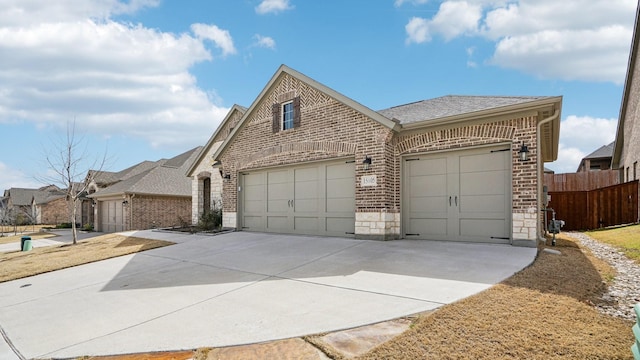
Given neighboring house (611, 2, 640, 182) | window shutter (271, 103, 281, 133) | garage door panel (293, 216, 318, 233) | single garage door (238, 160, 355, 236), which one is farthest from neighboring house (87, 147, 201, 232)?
neighboring house (611, 2, 640, 182)

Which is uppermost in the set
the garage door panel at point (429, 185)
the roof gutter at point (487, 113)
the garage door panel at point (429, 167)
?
the roof gutter at point (487, 113)

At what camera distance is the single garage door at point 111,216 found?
2136 cm

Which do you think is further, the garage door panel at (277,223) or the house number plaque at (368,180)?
the garage door panel at (277,223)

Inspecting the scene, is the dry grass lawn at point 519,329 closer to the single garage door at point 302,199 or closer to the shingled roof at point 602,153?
the single garage door at point 302,199

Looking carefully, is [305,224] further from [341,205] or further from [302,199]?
[341,205]

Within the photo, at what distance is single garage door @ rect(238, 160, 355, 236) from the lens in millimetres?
9883

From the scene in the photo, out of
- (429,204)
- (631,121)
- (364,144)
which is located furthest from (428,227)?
(631,121)

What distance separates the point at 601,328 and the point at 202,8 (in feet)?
37.8

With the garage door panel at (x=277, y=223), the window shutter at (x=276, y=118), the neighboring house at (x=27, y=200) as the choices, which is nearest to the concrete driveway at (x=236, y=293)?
the garage door panel at (x=277, y=223)

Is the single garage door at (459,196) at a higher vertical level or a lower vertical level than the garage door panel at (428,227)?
higher

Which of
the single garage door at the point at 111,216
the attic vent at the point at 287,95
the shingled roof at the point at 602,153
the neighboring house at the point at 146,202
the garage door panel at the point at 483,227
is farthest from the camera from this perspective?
the shingled roof at the point at 602,153

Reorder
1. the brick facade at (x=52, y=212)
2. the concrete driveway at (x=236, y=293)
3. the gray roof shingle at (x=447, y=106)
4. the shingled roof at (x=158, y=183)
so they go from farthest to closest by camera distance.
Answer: the brick facade at (x=52, y=212) < the shingled roof at (x=158, y=183) < the gray roof shingle at (x=447, y=106) < the concrete driveway at (x=236, y=293)

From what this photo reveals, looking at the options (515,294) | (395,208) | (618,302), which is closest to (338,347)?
(515,294)

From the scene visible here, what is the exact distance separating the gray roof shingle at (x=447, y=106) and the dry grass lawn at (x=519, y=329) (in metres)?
4.68
